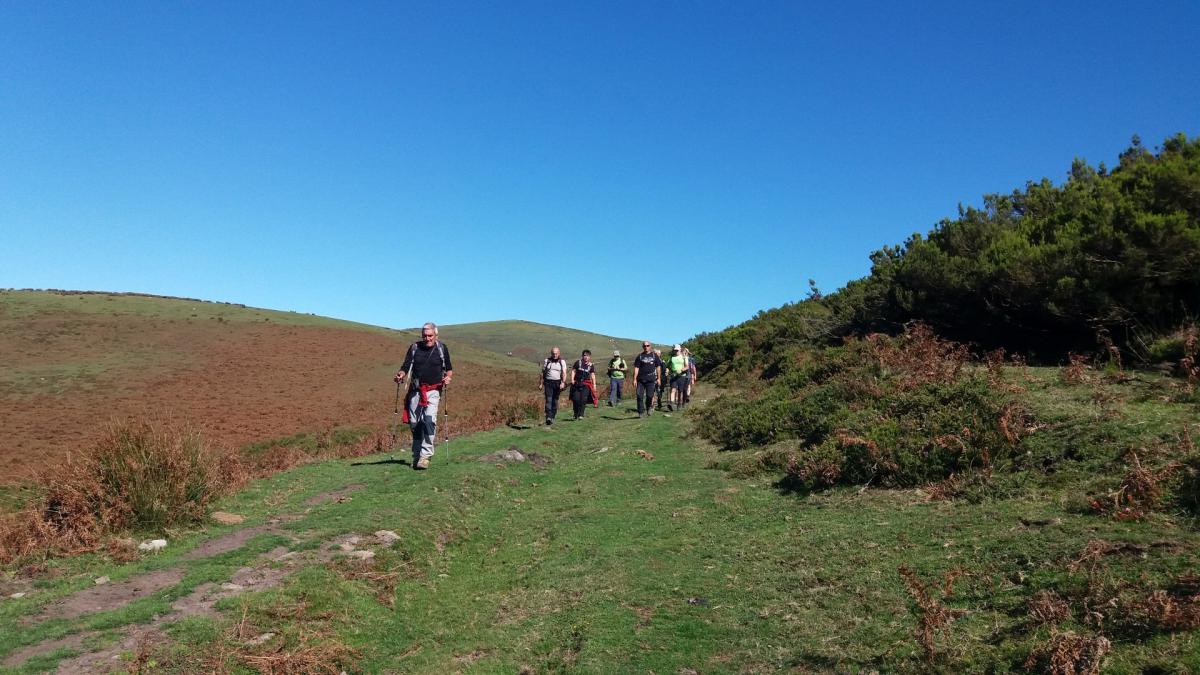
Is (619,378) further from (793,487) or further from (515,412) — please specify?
(793,487)

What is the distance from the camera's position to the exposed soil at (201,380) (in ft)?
94.6

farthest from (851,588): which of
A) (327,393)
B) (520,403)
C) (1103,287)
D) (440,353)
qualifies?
(327,393)

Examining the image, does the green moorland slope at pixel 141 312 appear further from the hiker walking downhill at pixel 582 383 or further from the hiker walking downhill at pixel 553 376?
the hiker walking downhill at pixel 553 376

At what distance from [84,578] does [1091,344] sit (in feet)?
50.7

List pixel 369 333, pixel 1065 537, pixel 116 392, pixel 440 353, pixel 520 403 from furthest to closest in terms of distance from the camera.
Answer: pixel 369 333 < pixel 116 392 < pixel 520 403 < pixel 440 353 < pixel 1065 537

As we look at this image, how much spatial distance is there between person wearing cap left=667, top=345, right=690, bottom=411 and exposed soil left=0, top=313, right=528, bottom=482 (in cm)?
584

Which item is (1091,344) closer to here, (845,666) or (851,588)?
(851,588)

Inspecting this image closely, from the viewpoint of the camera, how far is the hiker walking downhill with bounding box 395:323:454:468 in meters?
11.9

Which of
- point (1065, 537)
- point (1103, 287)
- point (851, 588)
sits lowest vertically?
point (851, 588)

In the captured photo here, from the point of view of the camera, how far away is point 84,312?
6388 centimetres

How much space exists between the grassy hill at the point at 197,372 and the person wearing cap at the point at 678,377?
463 centimetres

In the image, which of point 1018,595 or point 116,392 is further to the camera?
point 116,392

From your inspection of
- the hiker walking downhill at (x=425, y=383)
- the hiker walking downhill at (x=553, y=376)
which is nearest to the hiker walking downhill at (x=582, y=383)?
the hiker walking downhill at (x=553, y=376)

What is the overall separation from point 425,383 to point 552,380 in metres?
6.27
